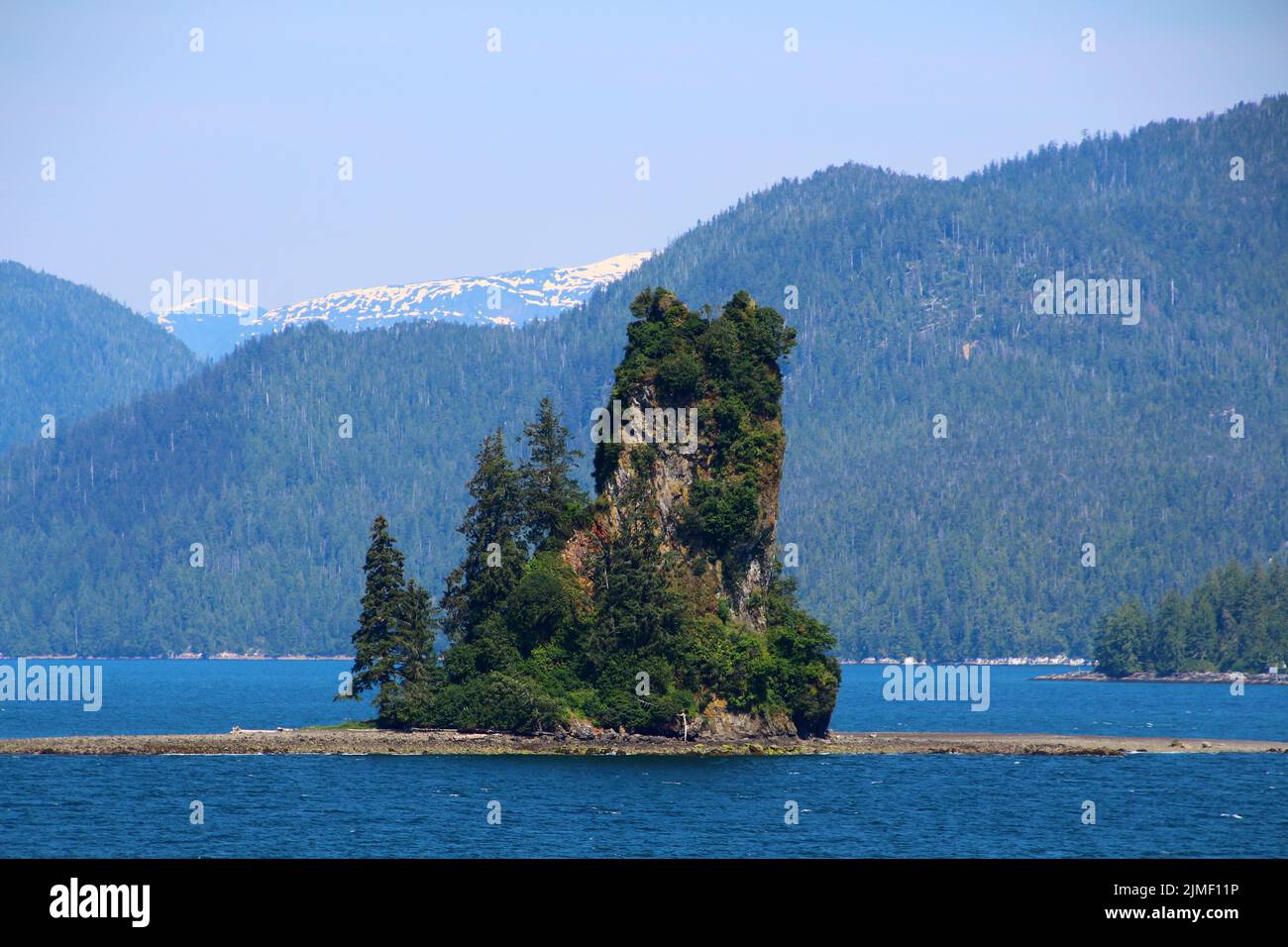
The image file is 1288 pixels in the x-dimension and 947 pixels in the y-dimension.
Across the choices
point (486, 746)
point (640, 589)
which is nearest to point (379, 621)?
point (486, 746)

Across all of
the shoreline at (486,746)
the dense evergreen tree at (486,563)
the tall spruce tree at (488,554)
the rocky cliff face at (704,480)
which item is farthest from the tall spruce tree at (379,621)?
the rocky cliff face at (704,480)

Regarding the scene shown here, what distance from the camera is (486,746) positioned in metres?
115

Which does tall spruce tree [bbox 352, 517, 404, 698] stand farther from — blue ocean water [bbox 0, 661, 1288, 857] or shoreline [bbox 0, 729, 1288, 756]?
blue ocean water [bbox 0, 661, 1288, 857]

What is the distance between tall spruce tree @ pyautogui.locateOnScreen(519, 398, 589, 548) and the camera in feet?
412

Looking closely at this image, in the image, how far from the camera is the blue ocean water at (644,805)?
76.8m

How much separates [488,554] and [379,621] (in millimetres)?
8727

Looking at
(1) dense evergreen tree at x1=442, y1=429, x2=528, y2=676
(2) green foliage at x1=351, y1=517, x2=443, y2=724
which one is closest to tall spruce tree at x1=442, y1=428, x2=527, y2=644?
(1) dense evergreen tree at x1=442, y1=429, x2=528, y2=676

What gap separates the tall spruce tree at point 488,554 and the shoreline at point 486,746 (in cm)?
886

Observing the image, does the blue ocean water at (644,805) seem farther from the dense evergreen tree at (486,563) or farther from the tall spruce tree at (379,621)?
the dense evergreen tree at (486,563)

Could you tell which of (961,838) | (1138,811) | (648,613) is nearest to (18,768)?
(648,613)

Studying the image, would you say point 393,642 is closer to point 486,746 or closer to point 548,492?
point 486,746
